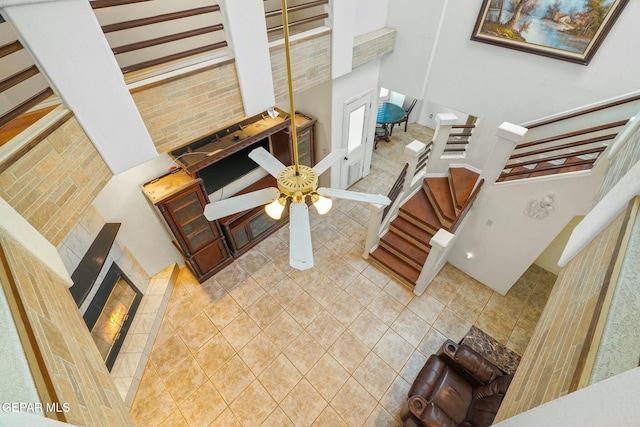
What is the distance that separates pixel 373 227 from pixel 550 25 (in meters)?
3.29

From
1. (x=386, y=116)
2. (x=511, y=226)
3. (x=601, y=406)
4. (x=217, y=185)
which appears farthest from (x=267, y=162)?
(x=386, y=116)

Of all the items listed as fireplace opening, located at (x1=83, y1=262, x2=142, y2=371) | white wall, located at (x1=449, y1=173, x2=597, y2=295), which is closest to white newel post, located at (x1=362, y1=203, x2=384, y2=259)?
white wall, located at (x1=449, y1=173, x2=597, y2=295)

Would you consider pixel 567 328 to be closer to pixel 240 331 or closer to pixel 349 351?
pixel 349 351

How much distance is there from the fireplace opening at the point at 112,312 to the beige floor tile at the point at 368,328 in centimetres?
312

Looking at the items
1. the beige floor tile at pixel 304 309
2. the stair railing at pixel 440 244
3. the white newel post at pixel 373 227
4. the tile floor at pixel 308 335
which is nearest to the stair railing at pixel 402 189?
the white newel post at pixel 373 227

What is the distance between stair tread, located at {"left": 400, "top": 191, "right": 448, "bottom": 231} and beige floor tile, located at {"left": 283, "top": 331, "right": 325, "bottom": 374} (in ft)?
8.18

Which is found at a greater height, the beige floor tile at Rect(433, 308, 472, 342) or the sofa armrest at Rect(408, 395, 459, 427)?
the sofa armrest at Rect(408, 395, 459, 427)

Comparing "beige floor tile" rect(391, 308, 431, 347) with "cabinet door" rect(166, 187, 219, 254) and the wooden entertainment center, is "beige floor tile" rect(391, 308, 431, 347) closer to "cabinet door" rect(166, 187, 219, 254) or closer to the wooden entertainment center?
the wooden entertainment center

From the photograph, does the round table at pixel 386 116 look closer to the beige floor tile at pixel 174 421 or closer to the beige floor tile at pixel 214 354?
the beige floor tile at pixel 214 354

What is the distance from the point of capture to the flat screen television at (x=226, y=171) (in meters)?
4.30

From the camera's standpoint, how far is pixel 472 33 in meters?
3.84

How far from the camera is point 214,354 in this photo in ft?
12.8

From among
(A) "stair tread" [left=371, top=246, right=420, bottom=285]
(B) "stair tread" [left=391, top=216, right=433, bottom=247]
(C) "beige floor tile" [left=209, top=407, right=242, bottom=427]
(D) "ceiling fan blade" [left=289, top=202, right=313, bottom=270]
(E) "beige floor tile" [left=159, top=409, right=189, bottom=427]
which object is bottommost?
(C) "beige floor tile" [left=209, top=407, right=242, bottom=427]

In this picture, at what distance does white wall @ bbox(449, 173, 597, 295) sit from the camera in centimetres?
331
